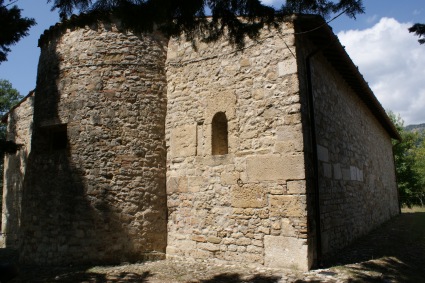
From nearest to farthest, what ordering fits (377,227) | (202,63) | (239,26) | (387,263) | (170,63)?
(239,26), (387,263), (202,63), (170,63), (377,227)

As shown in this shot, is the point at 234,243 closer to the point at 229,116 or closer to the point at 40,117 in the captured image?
the point at 229,116

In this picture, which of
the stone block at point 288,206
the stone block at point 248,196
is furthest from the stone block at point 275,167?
the stone block at point 288,206

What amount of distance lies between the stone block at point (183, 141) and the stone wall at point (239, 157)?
2cm

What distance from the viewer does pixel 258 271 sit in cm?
522

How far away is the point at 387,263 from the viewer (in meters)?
5.62

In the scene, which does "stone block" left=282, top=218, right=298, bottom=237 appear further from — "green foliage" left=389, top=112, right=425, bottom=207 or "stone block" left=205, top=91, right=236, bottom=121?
"green foliage" left=389, top=112, right=425, bottom=207

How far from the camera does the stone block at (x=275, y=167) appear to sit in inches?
211

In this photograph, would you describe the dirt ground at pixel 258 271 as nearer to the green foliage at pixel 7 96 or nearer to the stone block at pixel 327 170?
the stone block at pixel 327 170

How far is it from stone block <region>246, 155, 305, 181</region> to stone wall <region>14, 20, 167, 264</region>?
1.91 meters

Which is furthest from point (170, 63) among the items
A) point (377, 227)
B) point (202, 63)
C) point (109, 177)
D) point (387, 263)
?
point (377, 227)

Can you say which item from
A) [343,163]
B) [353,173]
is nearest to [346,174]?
[343,163]

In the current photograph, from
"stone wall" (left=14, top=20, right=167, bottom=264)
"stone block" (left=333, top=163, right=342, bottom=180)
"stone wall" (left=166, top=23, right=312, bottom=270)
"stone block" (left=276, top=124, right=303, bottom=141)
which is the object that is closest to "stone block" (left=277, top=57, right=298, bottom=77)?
"stone wall" (left=166, top=23, right=312, bottom=270)

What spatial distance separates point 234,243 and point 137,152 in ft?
7.96

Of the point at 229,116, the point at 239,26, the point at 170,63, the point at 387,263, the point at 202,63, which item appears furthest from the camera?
the point at 170,63
